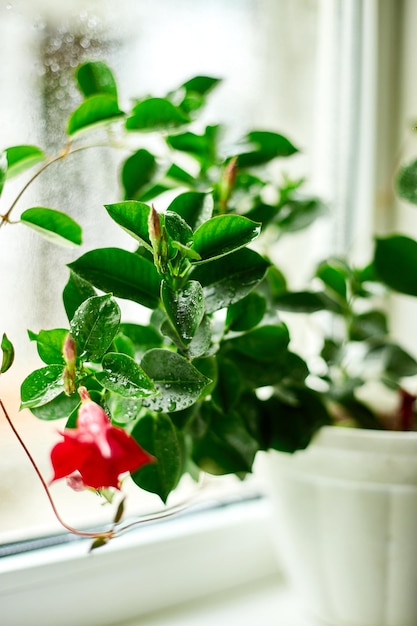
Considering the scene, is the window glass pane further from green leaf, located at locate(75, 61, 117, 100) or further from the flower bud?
the flower bud

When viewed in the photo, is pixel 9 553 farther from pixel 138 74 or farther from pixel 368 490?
pixel 138 74

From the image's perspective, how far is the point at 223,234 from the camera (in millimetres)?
469

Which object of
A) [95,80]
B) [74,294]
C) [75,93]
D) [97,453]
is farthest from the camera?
[75,93]

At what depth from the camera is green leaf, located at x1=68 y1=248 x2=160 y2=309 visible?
503mm

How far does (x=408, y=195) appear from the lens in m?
0.67

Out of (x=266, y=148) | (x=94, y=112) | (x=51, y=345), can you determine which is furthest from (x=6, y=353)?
(x=266, y=148)

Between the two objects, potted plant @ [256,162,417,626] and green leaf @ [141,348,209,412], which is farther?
potted plant @ [256,162,417,626]

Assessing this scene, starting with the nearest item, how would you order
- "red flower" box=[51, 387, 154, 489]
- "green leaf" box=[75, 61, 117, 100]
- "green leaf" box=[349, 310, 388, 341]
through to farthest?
"red flower" box=[51, 387, 154, 489]
"green leaf" box=[75, 61, 117, 100]
"green leaf" box=[349, 310, 388, 341]

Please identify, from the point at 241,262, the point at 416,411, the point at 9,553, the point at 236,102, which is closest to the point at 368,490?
the point at 416,411

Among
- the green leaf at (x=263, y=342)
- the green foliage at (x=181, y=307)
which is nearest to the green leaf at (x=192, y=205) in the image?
the green foliage at (x=181, y=307)

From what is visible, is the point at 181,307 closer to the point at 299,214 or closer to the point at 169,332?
the point at 169,332

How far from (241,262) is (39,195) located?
0.30 m

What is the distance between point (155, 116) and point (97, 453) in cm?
34

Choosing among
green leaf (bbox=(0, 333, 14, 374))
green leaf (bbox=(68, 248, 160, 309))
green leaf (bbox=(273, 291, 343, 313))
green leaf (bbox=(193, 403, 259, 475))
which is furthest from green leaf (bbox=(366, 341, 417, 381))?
green leaf (bbox=(0, 333, 14, 374))
